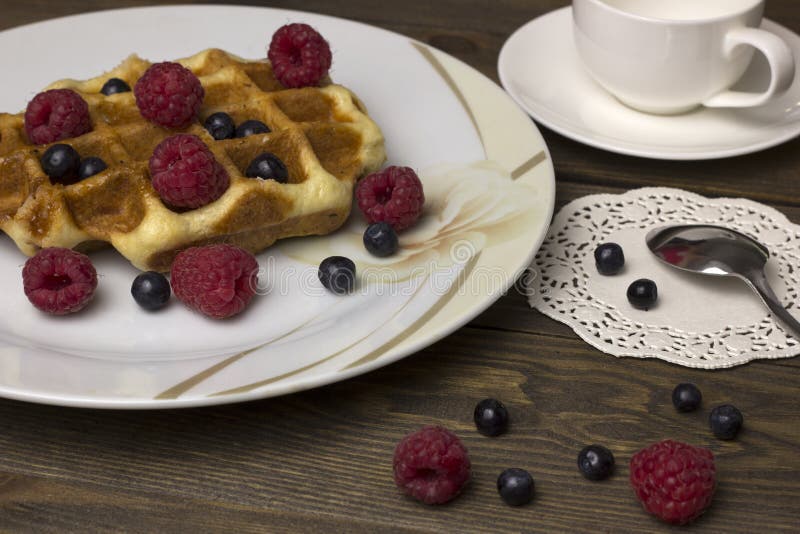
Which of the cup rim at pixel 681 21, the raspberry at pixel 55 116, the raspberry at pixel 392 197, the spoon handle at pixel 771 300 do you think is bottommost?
the spoon handle at pixel 771 300

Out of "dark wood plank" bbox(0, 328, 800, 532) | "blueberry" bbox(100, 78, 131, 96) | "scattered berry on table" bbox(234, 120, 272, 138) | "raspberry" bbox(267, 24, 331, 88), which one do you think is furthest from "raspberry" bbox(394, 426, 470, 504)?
"blueberry" bbox(100, 78, 131, 96)

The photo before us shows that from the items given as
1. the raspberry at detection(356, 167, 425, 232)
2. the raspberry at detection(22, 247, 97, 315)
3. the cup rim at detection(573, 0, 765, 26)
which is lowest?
the raspberry at detection(356, 167, 425, 232)

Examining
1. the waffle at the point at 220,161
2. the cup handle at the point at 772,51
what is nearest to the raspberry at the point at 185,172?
the waffle at the point at 220,161

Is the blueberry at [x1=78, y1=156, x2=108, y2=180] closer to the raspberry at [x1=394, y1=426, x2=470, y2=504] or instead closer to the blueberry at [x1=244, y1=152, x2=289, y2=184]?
the blueberry at [x1=244, y1=152, x2=289, y2=184]

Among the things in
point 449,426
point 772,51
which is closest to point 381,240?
point 449,426

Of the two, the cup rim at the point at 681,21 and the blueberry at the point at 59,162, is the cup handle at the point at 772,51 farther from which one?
the blueberry at the point at 59,162

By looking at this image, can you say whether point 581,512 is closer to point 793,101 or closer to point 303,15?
point 793,101
